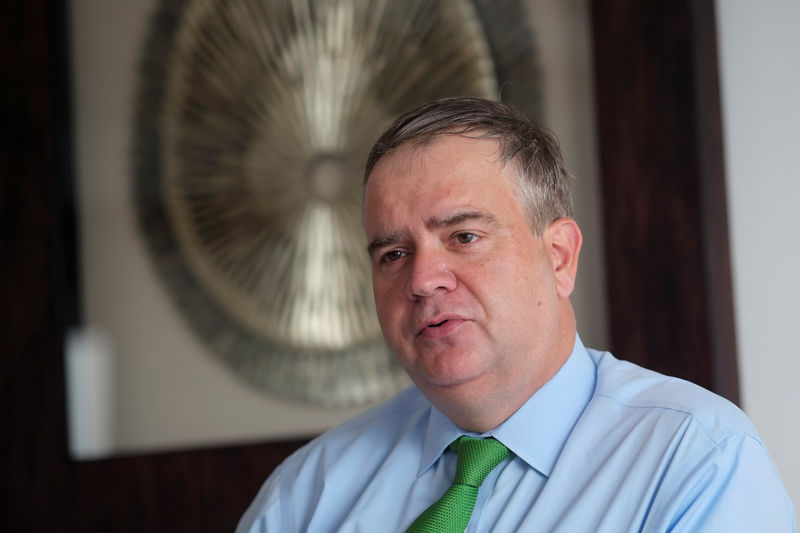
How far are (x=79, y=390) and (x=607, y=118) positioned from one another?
67.8 inches

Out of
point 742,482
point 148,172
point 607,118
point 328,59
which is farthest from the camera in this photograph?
point 148,172

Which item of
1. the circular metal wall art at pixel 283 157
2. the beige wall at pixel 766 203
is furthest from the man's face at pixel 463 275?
the circular metal wall art at pixel 283 157

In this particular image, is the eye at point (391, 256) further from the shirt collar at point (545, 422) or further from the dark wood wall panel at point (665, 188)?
the dark wood wall panel at point (665, 188)

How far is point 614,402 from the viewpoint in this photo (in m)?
1.35

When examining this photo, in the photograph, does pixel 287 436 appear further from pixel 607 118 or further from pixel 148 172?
pixel 607 118

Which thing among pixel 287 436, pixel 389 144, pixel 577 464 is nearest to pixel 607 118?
pixel 389 144

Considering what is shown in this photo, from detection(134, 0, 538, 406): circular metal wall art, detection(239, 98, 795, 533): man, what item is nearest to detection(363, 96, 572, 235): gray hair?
detection(239, 98, 795, 533): man

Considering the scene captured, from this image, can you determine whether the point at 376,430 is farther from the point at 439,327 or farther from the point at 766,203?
the point at 766,203

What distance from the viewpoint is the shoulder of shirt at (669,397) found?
121 centimetres

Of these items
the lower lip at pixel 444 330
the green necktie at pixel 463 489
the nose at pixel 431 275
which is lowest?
the green necktie at pixel 463 489

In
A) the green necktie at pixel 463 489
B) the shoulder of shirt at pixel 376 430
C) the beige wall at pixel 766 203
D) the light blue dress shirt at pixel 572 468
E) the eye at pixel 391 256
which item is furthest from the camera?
the beige wall at pixel 766 203

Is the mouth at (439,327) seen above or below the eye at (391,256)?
below

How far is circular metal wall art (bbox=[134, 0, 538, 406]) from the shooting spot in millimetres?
2502

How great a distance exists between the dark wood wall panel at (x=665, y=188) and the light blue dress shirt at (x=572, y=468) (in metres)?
0.47
